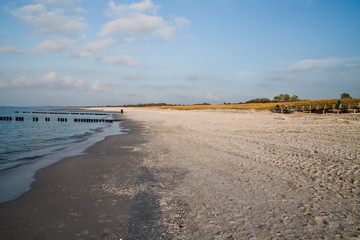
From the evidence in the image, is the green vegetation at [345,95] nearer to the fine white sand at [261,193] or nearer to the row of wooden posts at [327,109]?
the row of wooden posts at [327,109]

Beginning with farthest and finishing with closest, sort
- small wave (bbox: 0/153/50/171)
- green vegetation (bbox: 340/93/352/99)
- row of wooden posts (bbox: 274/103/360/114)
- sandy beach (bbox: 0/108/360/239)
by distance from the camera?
green vegetation (bbox: 340/93/352/99)
row of wooden posts (bbox: 274/103/360/114)
small wave (bbox: 0/153/50/171)
sandy beach (bbox: 0/108/360/239)

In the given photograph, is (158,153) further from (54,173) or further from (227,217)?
(227,217)

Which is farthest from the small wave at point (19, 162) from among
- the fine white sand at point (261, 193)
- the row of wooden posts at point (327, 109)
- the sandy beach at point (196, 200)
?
the row of wooden posts at point (327, 109)

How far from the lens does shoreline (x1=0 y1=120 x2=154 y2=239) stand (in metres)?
3.38

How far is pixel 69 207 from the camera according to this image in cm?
420

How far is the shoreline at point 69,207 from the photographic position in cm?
338

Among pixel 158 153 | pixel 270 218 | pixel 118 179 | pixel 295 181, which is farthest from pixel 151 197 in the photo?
pixel 158 153

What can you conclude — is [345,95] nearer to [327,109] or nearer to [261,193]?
[327,109]

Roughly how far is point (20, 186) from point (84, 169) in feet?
5.87

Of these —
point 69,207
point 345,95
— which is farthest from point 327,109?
point 345,95

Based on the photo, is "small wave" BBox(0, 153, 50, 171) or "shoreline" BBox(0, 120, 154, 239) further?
"small wave" BBox(0, 153, 50, 171)

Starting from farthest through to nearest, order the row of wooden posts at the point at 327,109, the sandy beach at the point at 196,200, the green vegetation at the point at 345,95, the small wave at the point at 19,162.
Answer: the green vegetation at the point at 345,95 < the row of wooden posts at the point at 327,109 < the small wave at the point at 19,162 < the sandy beach at the point at 196,200

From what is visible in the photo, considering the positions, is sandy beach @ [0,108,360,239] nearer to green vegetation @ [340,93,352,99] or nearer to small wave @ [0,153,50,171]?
small wave @ [0,153,50,171]

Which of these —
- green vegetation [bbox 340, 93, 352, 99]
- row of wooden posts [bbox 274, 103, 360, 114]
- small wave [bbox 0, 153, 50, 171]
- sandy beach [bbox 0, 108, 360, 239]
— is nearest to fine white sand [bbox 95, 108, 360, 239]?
sandy beach [bbox 0, 108, 360, 239]
